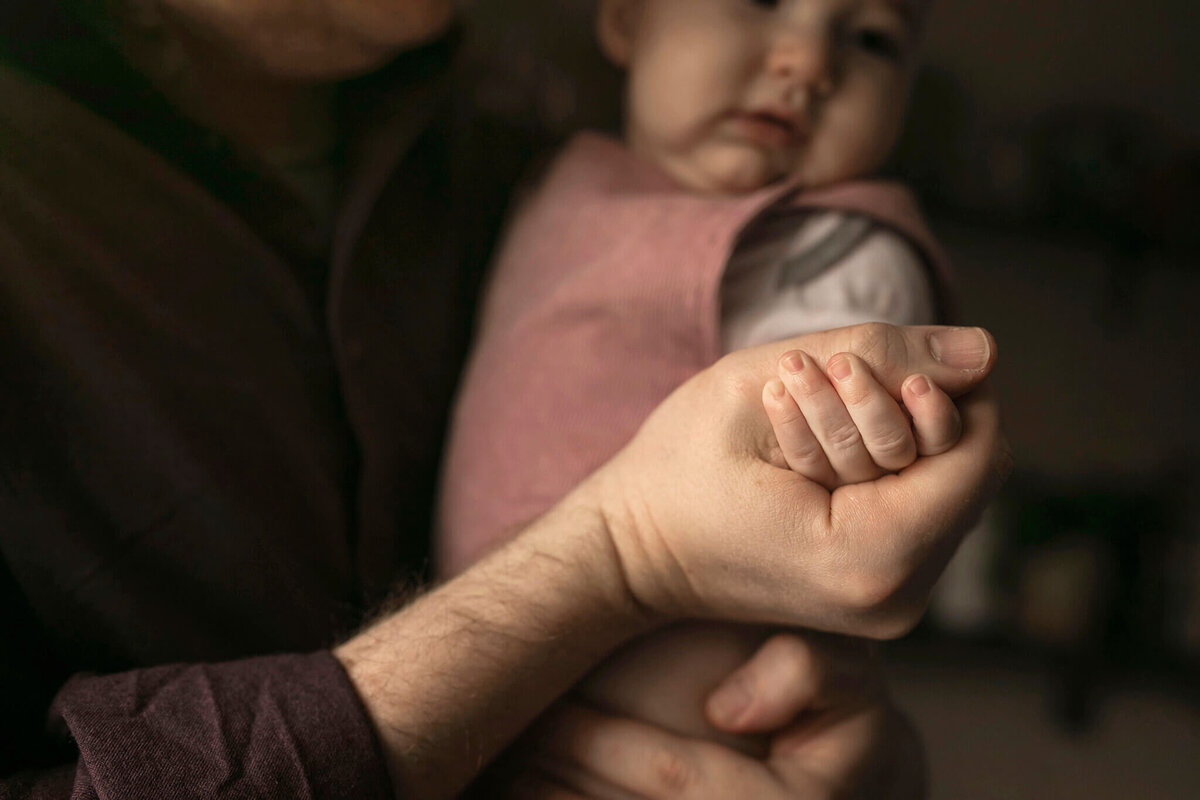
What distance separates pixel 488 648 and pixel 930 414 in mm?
244

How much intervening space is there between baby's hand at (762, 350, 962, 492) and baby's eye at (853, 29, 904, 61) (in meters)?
0.34

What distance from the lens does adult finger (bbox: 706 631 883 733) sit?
488mm

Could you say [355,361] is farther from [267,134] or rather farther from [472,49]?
[472,49]

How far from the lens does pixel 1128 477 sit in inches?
64.1

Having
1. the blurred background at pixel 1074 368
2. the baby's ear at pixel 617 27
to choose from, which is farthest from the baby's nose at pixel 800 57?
the blurred background at pixel 1074 368

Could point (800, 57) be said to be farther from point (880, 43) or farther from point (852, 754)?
point (852, 754)

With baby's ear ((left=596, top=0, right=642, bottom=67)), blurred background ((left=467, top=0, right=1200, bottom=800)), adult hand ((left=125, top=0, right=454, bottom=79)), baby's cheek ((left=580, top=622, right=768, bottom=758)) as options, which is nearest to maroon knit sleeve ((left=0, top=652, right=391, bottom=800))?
baby's cheek ((left=580, top=622, right=768, bottom=758))

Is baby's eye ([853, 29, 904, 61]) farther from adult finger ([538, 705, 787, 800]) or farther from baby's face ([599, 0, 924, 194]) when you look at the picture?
adult finger ([538, 705, 787, 800])

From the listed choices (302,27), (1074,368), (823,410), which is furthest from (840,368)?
(1074,368)

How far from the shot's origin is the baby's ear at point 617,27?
693mm

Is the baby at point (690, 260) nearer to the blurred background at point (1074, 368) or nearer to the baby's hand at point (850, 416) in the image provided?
the baby's hand at point (850, 416)

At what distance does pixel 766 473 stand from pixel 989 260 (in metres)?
1.51

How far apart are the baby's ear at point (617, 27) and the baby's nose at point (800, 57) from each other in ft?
0.51

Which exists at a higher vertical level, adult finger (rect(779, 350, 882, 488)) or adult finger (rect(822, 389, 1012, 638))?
adult finger (rect(779, 350, 882, 488))
